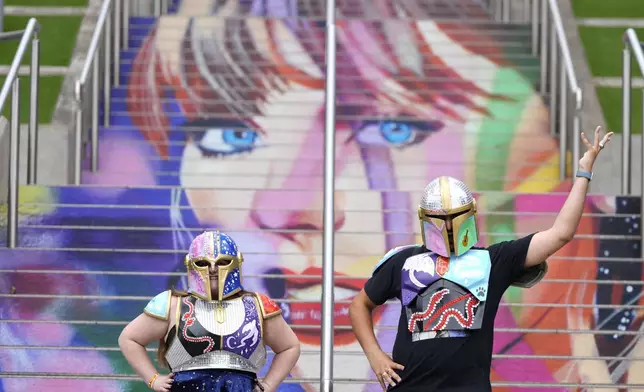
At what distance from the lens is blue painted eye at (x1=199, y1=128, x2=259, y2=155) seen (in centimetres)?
1016

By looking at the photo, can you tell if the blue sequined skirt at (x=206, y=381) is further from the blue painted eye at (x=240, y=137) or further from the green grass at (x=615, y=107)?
the green grass at (x=615, y=107)

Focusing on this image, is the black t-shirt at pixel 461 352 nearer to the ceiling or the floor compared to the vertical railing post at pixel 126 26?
nearer to the floor

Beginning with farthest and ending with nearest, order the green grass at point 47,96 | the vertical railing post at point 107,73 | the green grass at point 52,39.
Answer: the green grass at point 52,39 < the green grass at point 47,96 < the vertical railing post at point 107,73

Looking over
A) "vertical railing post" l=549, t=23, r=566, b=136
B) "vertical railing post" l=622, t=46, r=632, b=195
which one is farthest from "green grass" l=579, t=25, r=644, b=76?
"vertical railing post" l=622, t=46, r=632, b=195

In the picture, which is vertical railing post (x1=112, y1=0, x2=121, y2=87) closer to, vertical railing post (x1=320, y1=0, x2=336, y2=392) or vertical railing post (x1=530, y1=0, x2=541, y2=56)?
vertical railing post (x1=320, y1=0, x2=336, y2=392)

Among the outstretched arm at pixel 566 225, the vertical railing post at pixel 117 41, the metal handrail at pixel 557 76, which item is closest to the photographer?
the outstretched arm at pixel 566 225

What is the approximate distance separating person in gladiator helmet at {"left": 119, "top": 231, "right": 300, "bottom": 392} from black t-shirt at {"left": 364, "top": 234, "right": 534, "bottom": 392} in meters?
0.46

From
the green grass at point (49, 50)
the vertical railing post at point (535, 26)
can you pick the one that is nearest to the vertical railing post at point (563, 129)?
the vertical railing post at point (535, 26)

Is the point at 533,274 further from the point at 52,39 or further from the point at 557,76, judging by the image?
the point at 52,39

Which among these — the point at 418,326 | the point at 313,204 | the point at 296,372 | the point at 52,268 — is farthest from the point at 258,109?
the point at 418,326

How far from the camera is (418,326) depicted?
185 inches

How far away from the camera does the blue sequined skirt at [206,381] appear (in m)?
4.67

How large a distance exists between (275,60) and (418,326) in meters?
6.77

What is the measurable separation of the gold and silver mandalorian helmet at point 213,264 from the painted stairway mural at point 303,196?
1.95 meters
